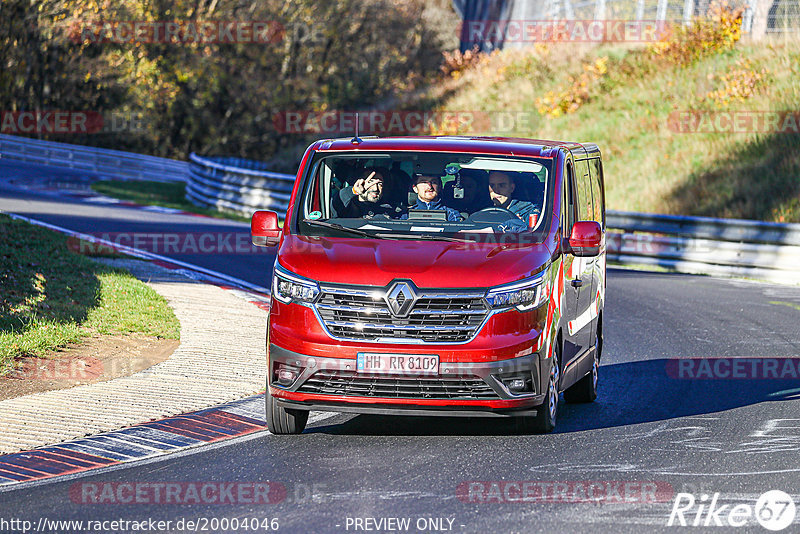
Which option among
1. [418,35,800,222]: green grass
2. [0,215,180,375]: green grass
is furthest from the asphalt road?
[418,35,800,222]: green grass

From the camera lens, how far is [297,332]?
8297mm

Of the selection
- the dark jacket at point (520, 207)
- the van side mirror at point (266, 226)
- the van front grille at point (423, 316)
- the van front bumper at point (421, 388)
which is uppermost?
the dark jacket at point (520, 207)

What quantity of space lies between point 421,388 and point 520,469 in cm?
92

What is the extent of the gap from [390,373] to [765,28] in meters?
28.9

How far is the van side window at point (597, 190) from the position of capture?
36.6 ft

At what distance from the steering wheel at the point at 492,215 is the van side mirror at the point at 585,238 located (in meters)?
0.47

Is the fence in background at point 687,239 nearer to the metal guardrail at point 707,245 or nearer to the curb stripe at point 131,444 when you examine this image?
the metal guardrail at point 707,245

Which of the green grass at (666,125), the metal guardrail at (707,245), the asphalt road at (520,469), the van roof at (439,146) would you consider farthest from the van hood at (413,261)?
the green grass at (666,125)

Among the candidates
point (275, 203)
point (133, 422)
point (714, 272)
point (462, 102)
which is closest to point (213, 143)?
point (462, 102)

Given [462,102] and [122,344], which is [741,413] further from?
[462,102]

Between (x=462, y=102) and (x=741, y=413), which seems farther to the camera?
(x=462, y=102)

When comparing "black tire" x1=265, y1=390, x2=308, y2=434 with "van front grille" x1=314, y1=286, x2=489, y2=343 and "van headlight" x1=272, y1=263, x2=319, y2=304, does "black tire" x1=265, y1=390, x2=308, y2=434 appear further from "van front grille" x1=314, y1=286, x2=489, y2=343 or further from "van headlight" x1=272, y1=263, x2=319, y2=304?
"van front grille" x1=314, y1=286, x2=489, y2=343

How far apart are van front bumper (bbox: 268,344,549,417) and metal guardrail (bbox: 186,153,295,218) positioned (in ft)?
68.7

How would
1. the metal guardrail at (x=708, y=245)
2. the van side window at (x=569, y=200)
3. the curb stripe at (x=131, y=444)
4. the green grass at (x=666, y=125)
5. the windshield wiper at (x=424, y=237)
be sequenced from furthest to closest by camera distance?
the green grass at (x=666, y=125)
the metal guardrail at (x=708, y=245)
the van side window at (x=569, y=200)
the windshield wiper at (x=424, y=237)
the curb stripe at (x=131, y=444)
